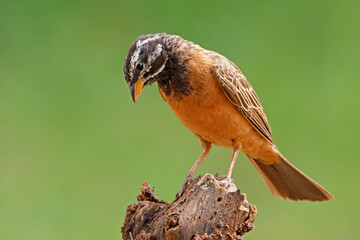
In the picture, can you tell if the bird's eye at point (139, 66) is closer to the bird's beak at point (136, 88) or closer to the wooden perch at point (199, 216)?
the bird's beak at point (136, 88)

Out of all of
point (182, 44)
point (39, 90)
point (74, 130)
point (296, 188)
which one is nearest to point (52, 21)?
point (39, 90)

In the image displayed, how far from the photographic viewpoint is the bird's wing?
4871 mm

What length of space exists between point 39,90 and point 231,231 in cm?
376

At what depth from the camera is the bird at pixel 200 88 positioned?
4520mm

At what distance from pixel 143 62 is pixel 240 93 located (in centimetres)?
93

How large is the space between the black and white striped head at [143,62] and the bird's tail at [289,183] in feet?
5.10

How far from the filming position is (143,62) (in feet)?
14.7

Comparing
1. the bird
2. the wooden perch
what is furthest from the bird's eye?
the wooden perch

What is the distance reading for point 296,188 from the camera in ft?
18.3

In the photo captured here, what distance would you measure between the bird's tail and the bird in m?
0.46

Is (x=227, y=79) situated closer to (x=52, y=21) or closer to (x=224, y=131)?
(x=224, y=131)

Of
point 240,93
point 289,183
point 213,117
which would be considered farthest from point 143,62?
point 289,183

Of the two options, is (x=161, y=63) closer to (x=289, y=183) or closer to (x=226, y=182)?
(x=226, y=182)

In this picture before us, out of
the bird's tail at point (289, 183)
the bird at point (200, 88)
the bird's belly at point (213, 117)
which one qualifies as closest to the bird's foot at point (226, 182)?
the bird at point (200, 88)
